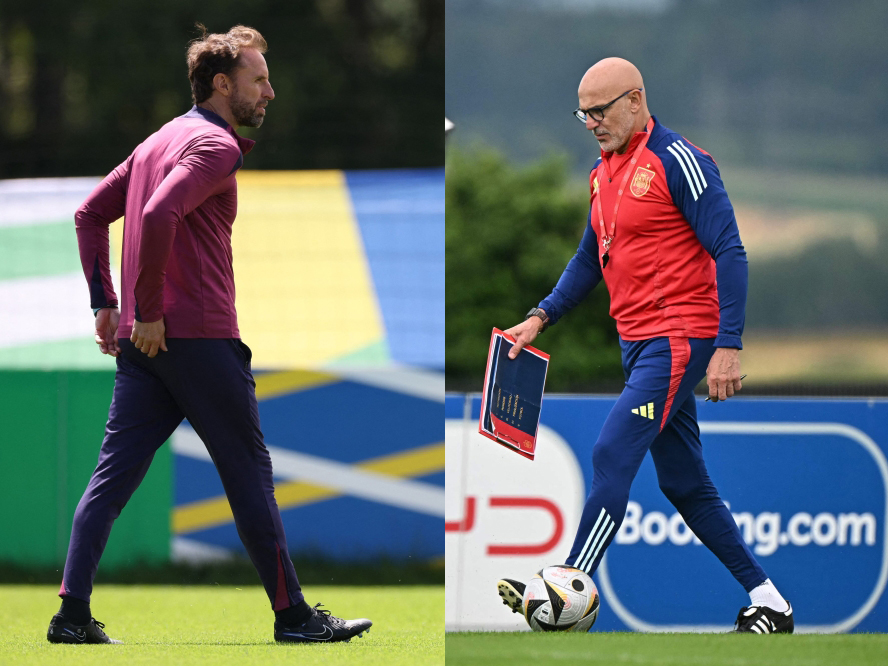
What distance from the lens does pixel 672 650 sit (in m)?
3.78

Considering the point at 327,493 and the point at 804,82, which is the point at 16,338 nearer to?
the point at 327,493

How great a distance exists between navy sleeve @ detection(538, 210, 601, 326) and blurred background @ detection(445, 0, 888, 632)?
51.5 inches

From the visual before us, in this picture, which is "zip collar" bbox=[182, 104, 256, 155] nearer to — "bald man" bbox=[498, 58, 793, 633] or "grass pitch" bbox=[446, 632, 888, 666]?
"bald man" bbox=[498, 58, 793, 633]

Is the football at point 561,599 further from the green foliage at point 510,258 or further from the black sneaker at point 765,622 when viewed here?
the green foliage at point 510,258

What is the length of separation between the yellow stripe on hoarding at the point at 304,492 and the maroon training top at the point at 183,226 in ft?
13.4

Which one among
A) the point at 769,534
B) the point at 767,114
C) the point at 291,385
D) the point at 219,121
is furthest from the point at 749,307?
the point at 219,121

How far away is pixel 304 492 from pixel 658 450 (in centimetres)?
428

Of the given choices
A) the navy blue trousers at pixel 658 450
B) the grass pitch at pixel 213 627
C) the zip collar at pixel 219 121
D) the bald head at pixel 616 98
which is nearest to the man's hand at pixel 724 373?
the navy blue trousers at pixel 658 450

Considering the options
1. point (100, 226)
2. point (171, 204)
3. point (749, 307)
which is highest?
point (171, 204)

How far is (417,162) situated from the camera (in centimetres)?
2183

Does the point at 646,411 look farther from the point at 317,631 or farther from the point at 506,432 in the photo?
the point at 317,631

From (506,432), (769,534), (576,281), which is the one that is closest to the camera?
(506,432)

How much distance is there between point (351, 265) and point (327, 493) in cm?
280

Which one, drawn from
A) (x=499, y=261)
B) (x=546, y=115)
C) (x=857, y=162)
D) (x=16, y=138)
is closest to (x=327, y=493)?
(x=499, y=261)
